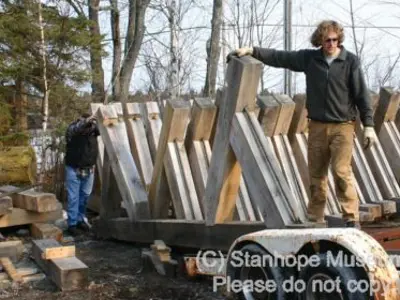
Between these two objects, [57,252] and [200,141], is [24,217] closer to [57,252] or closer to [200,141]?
[57,252]

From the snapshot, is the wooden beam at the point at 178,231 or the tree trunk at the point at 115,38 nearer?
the wooden beam at the point at 178,231

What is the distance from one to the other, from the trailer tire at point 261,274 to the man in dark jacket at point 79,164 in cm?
433

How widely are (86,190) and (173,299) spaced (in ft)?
12.4

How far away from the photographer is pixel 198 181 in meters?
6.22

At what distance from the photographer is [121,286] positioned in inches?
216

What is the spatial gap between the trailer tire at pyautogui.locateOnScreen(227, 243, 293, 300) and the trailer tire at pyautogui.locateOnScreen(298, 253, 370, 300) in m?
0.17

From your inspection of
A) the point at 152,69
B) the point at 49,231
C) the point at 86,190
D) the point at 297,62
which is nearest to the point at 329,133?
the point at 297,62

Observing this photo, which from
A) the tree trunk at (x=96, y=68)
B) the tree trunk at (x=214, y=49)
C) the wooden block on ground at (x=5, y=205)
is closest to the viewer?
the wooden block on ground at (x=5, y=205)

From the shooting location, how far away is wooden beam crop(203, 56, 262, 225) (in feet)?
16.0

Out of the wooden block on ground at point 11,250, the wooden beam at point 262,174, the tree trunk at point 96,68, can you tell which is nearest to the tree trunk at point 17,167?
the tree trunk at point 96,68

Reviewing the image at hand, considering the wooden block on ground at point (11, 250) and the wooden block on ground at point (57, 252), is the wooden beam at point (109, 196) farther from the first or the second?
the wooden block on ground at point (57, 252)

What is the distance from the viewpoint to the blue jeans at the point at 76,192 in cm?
816

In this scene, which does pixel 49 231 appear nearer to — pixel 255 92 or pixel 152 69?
pixel 255 92

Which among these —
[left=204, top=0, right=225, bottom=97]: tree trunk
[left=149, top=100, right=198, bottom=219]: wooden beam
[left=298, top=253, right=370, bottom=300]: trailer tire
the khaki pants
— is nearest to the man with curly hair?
the khaki pants
